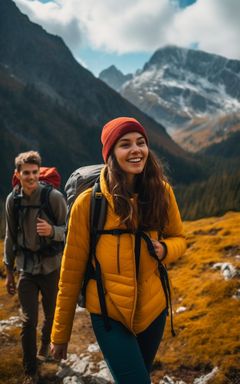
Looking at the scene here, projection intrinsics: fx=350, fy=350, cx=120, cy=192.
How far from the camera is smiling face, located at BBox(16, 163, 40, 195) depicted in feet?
22.7

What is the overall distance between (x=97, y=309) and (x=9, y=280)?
4.03 metres

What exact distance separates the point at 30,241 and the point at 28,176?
4.37 ft

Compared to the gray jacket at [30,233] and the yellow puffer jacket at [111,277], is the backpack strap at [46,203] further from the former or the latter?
the yellow puffer jacket at [111,277]

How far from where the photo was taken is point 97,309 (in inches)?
163

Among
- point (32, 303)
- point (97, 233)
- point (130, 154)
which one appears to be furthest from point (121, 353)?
point (32, 303)

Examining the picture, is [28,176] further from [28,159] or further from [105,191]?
[105,191]

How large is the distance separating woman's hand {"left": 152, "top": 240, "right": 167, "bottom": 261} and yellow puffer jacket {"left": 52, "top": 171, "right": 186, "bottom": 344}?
9cm

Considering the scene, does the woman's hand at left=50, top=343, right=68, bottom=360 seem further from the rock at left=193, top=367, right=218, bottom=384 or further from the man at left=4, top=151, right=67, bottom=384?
the rock at left=193, top=367, right=218, bottom=384

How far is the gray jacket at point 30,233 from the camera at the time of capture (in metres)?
7.07

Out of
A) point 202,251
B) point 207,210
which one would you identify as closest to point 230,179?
point 207,210

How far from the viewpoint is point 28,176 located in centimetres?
692

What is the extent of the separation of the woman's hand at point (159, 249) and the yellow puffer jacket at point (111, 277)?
0.09 m

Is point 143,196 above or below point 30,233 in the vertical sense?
above

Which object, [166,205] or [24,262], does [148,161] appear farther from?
[24,262]
